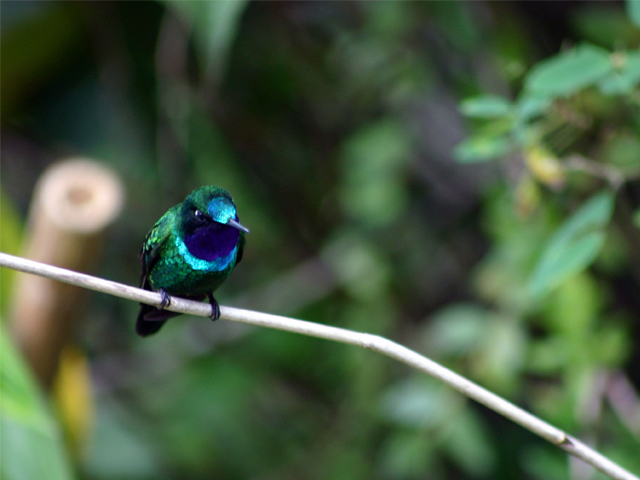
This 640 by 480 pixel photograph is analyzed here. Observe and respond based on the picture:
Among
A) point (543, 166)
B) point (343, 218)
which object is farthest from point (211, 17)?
point (343, 218)

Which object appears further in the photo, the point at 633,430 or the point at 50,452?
the point at 633,430

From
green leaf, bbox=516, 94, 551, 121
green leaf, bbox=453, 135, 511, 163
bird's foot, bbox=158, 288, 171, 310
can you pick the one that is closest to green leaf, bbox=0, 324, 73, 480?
bird's foot, bbox=158, 288, 171, 310

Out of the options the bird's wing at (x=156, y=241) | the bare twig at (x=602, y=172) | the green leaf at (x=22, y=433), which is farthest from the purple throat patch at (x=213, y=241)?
the bare twig at (x=602, y=172)

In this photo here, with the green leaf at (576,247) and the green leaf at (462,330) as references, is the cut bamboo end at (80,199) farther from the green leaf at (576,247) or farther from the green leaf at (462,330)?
the green leaf at (576,247)

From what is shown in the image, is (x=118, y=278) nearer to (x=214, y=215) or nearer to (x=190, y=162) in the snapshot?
(x=190, y=162)

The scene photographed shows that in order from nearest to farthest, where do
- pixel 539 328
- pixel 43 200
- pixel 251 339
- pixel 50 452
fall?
1. pixel 50 452
2. pixel 43 200
3. pixel 539 328
4. pixel 251 339

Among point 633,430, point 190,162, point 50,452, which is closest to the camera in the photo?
point 50,452

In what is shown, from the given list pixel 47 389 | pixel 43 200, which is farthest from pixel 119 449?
pixel 43 200
